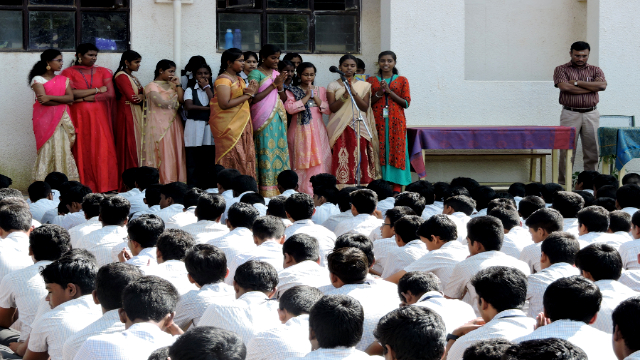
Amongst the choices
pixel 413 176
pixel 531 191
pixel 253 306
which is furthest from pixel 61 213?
pixel 413 176

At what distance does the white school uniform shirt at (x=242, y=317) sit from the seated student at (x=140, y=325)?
262 mm

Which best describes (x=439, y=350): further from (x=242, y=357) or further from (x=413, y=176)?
(x=413, y=176)

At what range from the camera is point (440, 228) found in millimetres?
4180

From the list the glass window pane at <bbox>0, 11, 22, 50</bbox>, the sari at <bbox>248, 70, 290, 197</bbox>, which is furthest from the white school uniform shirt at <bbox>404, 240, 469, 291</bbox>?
the glass window pane at <bbox>0, 11, 22, 50</bbox>

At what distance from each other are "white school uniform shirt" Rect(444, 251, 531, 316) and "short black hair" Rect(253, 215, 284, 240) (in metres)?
1.01

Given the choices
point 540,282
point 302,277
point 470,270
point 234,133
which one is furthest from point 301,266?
point 234,133

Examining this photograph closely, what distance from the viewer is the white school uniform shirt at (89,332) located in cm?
288

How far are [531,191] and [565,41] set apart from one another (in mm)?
3815

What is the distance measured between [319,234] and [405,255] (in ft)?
2.04

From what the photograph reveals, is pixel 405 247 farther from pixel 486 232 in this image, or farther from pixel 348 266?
pixel 348 266

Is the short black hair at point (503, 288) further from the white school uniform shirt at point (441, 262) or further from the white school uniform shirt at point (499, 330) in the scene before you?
the white school uniform shirt at point (441, 262)

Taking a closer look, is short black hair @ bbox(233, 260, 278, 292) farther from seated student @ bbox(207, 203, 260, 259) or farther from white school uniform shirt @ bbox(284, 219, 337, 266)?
white school uniform shirt @ bbox(284, 219, 337, 266)

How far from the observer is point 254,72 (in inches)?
318

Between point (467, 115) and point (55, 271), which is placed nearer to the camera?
point (55, 271)
